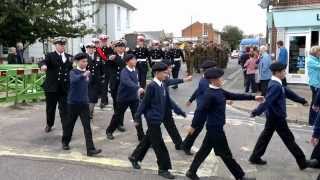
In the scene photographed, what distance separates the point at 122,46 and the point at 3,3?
1442 cm

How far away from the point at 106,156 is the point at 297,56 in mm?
14963

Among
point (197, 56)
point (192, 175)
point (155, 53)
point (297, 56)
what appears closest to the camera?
point (192, 175)

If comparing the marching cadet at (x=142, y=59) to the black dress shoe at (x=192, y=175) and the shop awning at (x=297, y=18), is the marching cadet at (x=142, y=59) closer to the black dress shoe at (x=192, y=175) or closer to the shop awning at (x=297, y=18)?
the shop awning at (x=297, y=18)

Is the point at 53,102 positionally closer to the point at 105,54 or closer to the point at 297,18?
the point at 105,54

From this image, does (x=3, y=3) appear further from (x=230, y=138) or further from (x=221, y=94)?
(x=221, y=94)

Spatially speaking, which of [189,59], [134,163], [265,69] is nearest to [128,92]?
[134,163]

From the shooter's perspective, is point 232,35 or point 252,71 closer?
point 252,71

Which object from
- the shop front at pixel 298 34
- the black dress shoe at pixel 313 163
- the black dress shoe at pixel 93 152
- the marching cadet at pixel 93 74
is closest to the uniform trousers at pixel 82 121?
the black dress shoe at pixel 93 152

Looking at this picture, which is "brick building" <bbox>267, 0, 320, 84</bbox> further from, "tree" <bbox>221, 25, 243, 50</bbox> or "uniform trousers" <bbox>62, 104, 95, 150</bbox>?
"tree" <bbox>221, 25, 243, 50</bbox>

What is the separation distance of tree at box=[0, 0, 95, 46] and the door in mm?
11038

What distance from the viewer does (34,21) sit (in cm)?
2506

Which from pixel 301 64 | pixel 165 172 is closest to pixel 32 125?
pixel 165 172

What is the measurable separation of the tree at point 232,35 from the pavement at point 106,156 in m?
105

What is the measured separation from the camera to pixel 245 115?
13648mm
